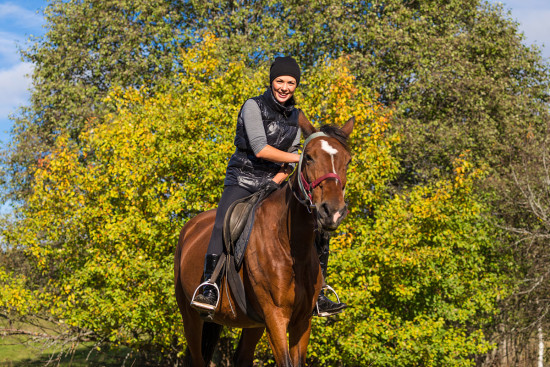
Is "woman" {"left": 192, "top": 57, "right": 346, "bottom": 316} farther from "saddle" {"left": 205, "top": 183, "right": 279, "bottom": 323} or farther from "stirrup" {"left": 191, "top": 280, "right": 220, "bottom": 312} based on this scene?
"saddle" {"left": 205, "top": 183, "right": 279, "bottom": 323}

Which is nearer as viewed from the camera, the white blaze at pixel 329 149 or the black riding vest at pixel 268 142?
the white blaze at pixel 329 149

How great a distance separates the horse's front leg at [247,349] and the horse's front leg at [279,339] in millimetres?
1251

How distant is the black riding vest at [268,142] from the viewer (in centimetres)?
521

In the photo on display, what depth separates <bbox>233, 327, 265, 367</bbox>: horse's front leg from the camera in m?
5.65

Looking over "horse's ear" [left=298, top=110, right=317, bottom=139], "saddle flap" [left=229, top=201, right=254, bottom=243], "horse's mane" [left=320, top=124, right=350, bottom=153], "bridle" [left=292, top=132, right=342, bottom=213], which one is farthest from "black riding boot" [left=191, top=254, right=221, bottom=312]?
"horse's mane" [left=320, top=124, right=350, bottom=153]

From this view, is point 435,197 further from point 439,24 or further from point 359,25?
point 439,24

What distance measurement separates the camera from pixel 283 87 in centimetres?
512

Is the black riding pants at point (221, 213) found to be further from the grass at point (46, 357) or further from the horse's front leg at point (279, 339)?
the grass at point (46, 357)

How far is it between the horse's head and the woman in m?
0.53

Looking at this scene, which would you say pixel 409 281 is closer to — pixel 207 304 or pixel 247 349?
pixel 247 349

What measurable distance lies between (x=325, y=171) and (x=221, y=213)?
5.55ft

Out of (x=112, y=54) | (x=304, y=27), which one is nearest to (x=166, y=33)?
(x=112, y=54)

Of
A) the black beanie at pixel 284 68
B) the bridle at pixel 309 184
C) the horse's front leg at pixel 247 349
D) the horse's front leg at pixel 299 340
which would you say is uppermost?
the black beanie at pixel 284 68

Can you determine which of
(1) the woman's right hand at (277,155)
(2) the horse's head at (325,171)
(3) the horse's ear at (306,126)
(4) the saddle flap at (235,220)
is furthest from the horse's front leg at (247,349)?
(3) the horse's ear at (306,126)
